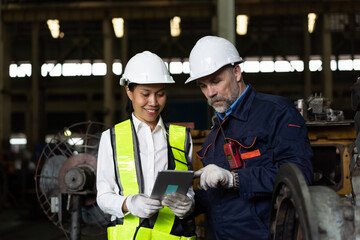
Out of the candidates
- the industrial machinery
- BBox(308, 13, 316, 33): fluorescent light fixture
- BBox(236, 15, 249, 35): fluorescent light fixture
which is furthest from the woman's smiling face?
→ BBox(308, 13, 316, 33): fluorescent light fixture

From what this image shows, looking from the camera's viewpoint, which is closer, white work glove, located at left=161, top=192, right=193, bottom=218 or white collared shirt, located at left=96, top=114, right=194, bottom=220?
white work glove, located at left=161, top=192, right=193, bottom=218

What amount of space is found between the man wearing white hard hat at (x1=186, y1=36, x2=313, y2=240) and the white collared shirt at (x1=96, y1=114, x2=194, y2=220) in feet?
0.81

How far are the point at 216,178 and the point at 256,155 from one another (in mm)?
244

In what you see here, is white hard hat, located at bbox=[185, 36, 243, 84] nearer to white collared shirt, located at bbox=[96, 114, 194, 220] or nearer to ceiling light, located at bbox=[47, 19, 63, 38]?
white collared shirt, located at bbox=[96, 114, 194, 220]

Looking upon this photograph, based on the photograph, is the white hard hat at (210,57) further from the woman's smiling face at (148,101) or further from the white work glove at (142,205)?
the white work glove at (142,205)

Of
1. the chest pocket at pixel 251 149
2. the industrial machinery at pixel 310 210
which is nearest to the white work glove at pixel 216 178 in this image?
the chest pocket at pixel 251 149

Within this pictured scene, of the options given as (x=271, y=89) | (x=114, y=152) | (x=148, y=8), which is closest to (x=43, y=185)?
(x=114, y=152)

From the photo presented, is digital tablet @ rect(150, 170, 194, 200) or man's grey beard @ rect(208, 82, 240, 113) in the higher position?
man's grey beard @ rect(208, 82, 240, 113)

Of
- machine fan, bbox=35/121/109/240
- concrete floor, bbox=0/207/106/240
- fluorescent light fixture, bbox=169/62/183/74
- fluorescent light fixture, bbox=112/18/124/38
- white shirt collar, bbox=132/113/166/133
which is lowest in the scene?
concrete floor, bbox=0/207/106/240

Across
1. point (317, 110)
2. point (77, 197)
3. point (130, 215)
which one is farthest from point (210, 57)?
point (77, 197)

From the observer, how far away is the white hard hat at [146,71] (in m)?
2.24

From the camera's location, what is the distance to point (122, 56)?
1220 centimetres

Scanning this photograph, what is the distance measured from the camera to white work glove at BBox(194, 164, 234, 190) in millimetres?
1827

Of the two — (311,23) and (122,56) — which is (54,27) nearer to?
(122,56)
